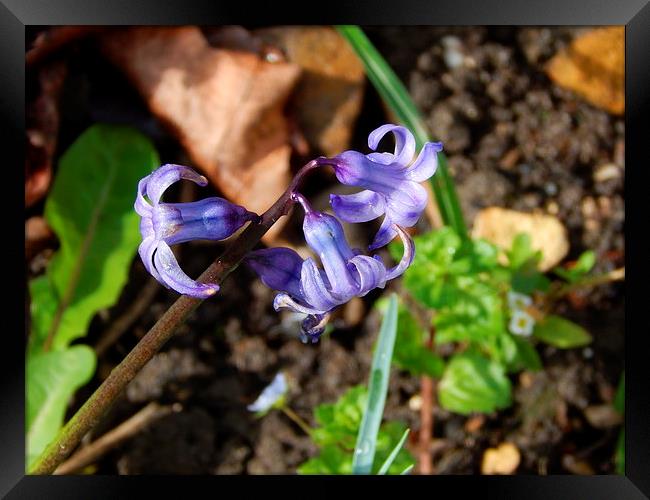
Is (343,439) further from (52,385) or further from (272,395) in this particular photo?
(52,385)

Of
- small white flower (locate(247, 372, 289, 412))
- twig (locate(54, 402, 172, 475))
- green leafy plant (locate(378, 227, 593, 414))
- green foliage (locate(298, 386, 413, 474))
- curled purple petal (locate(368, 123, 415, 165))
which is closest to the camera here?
curled purple petal (locate(368, 123, 415, 165))

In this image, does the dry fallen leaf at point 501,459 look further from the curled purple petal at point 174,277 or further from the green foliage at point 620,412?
the curled purple petal at point 174,277

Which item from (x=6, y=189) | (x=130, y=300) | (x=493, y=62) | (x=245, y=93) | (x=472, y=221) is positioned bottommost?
(x=472, y=221)

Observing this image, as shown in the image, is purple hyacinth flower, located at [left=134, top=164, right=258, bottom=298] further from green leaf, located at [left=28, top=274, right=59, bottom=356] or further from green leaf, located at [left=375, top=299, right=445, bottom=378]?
green leaf, located at [left=28, top=274, right=59, bottom=356]

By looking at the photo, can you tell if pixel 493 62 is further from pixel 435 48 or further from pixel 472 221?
pixel 472 221

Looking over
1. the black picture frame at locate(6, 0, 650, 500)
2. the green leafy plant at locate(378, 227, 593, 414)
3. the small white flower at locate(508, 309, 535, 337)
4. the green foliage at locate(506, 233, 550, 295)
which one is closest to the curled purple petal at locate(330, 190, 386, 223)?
the black picture frame at locate(6, 0, 650, 500)

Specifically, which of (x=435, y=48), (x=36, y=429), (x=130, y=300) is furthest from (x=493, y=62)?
(x=36, y=429)
